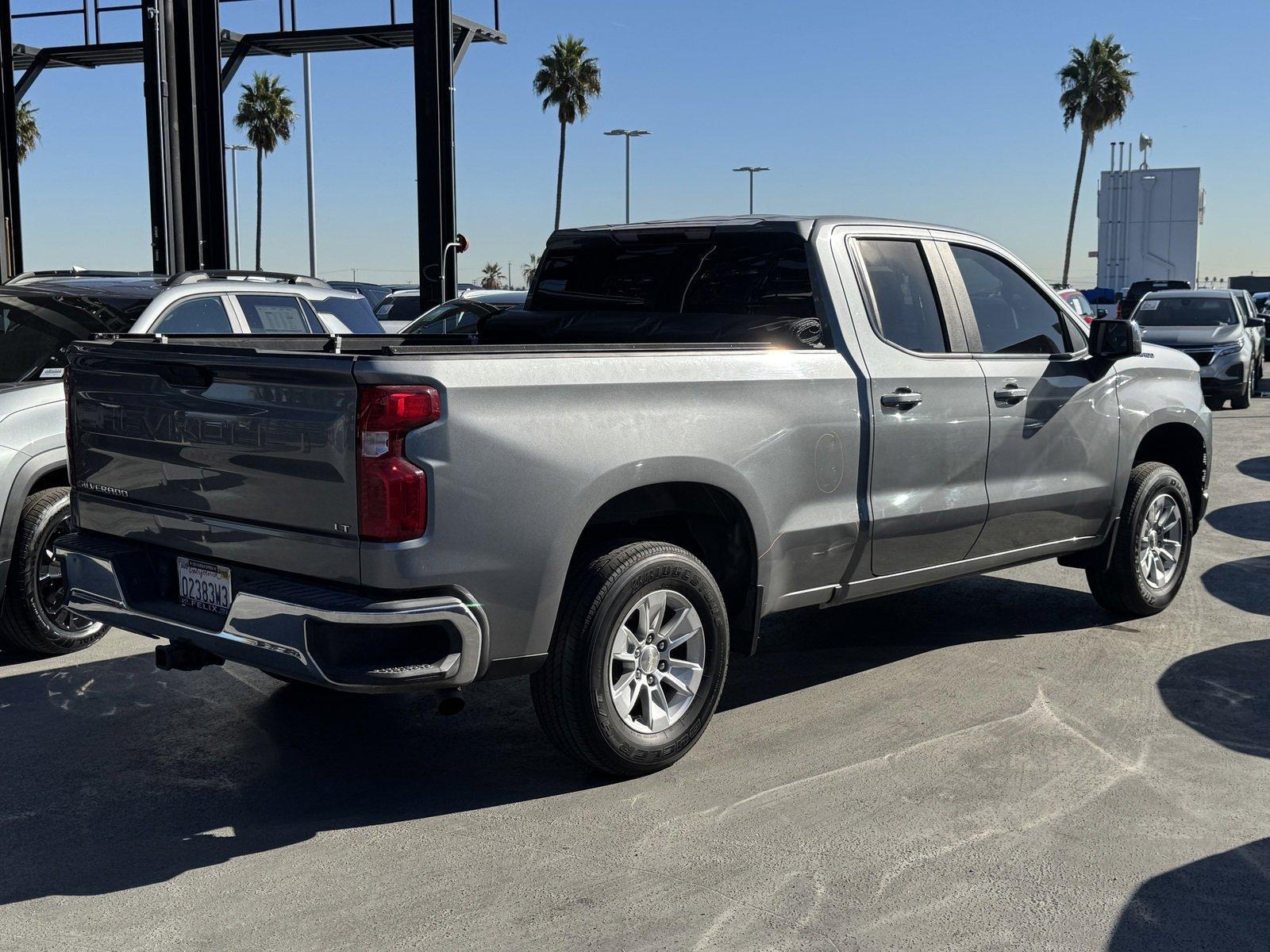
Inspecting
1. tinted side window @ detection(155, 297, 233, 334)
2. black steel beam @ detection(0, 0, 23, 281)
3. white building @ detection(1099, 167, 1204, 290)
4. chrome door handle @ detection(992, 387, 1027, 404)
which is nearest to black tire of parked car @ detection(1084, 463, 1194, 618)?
chrome door handle @ detection(992, 387, 1027, 404)

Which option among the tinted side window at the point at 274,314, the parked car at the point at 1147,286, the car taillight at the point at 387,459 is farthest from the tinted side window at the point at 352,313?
the parked car at the point at 1147,286

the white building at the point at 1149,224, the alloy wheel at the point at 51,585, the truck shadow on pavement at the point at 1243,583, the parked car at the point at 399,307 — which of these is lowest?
the truck shadow on pavement at the point at 1243,583

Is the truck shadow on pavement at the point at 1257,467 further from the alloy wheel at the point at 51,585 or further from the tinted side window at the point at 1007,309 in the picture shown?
the alloy wheel at the point at 51,585

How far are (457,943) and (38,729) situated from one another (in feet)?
8.57

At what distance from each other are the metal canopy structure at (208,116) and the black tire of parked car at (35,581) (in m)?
10.2

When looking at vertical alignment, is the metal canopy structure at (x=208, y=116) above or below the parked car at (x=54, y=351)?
above

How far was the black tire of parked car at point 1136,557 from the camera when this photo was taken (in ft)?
22.2

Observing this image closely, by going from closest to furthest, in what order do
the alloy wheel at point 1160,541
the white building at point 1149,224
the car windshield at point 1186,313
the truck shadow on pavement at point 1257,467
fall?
the alloy wheel at point 1160,541, the truck shadow on pavement at point 1257,467, the car windshield at point 1186,313, the white building at point 1149,224

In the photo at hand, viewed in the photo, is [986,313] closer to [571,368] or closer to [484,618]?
[571,368]

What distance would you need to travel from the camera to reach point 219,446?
4.24 meters

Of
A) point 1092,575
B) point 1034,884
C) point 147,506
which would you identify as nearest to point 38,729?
point 147,506

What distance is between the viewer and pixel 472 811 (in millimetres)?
4438

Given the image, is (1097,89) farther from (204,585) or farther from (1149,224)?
(204,585)

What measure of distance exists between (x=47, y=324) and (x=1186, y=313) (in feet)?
59.8
